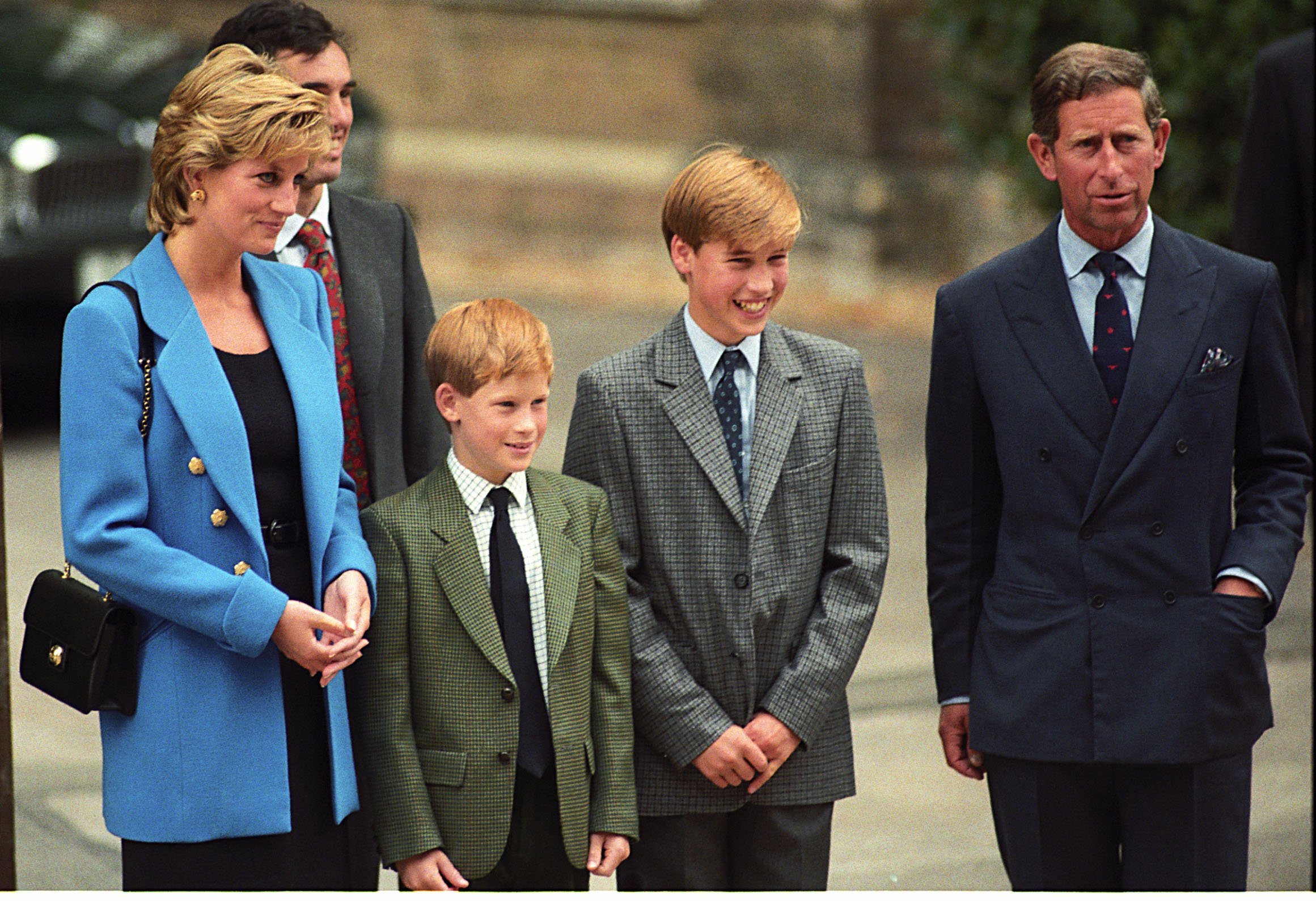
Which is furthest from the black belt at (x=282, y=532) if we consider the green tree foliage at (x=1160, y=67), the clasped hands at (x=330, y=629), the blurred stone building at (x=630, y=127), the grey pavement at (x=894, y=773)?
the blurred stone building at (x=630, y=127)

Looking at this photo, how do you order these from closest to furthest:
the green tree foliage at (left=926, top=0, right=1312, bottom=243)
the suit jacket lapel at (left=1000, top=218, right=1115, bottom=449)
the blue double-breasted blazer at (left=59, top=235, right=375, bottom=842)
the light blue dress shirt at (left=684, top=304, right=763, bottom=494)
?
the blue double-breasted blazer at (left=59, top=235, right=375, bottom=842) < the suit jacket lapel at (left=1000, top=218, right=1115, bottom=449) < the light blue dress shirt at (left=684, top=304, right=763, bottom=494) < the green tree foliage at (left=926, top=0, right=1312, bottom=243)

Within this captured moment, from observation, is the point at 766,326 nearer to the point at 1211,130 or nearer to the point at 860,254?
the point at 1211,130

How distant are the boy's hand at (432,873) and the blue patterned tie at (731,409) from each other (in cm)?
83

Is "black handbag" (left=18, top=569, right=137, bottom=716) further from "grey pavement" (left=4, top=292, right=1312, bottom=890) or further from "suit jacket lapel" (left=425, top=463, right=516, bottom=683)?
"grey pavement" (left=4, top=292, right=1312, bottom=890)

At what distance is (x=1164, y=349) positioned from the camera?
9.68 ft

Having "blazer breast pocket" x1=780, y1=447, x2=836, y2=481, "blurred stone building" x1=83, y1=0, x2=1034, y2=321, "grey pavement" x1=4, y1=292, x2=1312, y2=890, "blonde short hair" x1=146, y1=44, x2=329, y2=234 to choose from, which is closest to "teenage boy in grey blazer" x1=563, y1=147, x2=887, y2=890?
"blazer breast pocket" x1=780, y1=447, x2=836, y2=481

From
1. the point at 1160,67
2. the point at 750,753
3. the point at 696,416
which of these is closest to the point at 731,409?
the point at 696,416

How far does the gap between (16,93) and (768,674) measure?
669 centimetres

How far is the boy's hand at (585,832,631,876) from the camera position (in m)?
2.97

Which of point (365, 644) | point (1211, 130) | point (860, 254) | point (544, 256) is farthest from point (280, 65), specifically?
point (544, 256)

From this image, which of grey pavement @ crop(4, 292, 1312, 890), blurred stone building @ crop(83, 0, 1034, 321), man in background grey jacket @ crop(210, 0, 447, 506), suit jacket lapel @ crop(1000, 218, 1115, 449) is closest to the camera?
suit jacket lapel @ crop(1000, 218, 1115, 449)

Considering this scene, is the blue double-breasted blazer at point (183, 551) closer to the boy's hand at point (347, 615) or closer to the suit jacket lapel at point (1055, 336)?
the boy's hand at point (347, 615)

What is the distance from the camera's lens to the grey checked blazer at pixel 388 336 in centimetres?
345

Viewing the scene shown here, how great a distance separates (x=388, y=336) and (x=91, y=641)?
103 centimetres
